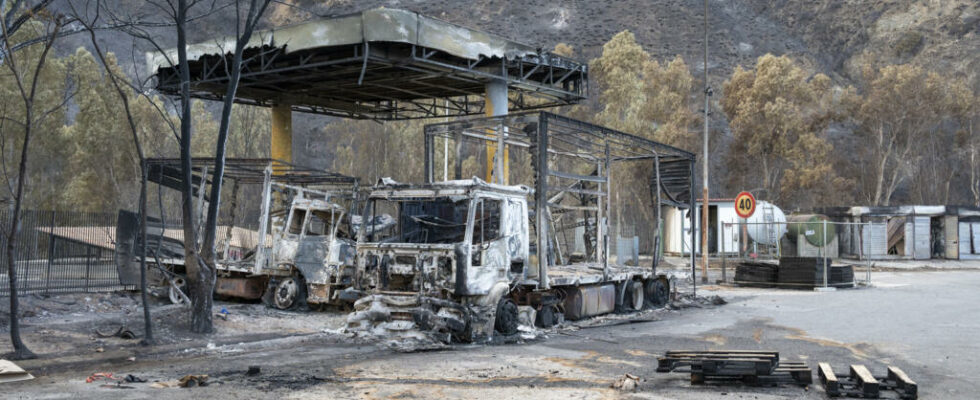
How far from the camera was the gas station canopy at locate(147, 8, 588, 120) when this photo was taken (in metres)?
19.8

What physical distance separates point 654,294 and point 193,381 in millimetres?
11840

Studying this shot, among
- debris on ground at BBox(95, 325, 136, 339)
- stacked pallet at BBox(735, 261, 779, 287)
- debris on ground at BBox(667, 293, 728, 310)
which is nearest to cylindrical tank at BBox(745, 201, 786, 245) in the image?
stacked pallet at BBox(735, 261, 779, 287)

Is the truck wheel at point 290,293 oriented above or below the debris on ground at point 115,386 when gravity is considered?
above

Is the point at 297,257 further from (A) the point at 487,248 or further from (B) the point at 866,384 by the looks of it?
(B) the point at 866,384

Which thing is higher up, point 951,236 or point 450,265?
point 951,236

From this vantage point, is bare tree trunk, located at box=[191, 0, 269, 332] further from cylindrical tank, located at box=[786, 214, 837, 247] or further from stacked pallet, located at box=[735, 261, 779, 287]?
cylindrical tank, located at box=[786, 214, 837, 247]

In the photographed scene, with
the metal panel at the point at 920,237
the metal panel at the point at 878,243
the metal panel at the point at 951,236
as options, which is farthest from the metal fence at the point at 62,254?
the metal panel at the point at 951,236

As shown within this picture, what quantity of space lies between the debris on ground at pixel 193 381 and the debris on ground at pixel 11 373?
6.22ft

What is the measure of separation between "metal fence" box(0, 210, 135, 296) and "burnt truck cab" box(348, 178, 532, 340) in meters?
6.55

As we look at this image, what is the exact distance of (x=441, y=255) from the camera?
1216 cm

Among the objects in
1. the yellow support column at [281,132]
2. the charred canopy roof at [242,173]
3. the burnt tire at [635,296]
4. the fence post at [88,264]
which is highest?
the yellow support column at [281,132]

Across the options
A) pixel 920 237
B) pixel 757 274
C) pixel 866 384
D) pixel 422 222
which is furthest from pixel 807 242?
pixel 866 384

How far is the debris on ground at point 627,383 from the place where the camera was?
8.73 metres

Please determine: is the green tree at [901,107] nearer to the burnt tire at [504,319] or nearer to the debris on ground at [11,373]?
the burnt tire at [504,319]
